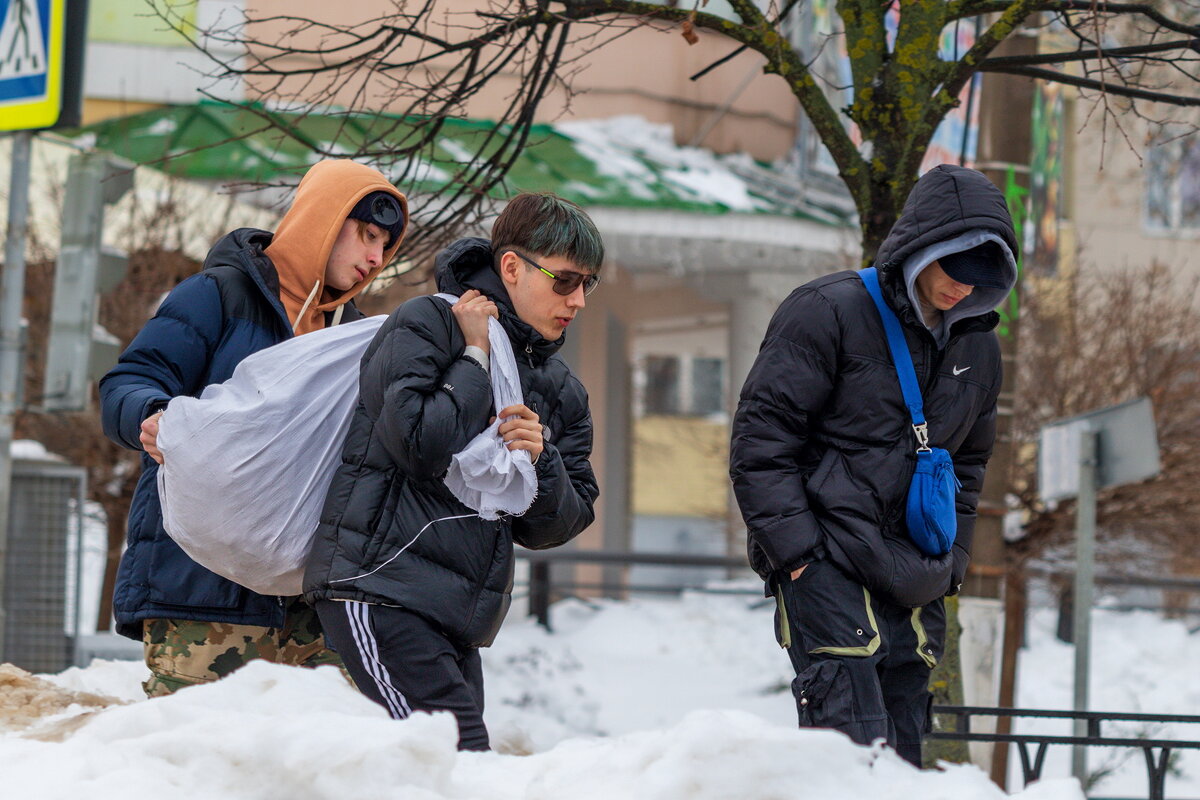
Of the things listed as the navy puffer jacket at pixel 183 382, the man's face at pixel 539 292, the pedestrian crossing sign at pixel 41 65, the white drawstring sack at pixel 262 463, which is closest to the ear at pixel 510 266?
the man's face at pixel 539 292

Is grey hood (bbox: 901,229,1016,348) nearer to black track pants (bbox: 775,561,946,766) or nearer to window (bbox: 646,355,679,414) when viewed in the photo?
black track pants (bbox: 775,561,946,766)

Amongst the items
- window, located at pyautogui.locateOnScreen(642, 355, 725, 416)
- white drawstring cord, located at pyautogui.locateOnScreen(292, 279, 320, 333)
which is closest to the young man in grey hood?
white drawstring cord, located at pyautogui.locateOnScreen(292, 279, 320, 333)

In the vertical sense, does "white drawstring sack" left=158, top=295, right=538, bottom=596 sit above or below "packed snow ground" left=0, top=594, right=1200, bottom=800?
above

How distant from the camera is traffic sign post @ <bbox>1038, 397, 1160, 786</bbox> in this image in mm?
7211

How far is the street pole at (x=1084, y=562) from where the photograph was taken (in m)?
7.20

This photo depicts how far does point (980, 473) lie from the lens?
4078 mm

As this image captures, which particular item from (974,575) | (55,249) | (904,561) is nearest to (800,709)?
(904,561)

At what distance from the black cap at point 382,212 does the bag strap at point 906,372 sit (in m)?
1.10

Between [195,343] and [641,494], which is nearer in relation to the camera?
[195,343]

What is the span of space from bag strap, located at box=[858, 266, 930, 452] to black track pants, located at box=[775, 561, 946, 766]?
0.37 m

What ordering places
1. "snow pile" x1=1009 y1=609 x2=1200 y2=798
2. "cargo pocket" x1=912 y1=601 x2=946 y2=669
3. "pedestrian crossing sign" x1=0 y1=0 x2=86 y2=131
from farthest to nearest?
"snow pile" x1=1009 y1=609 x2=1200 y2=798, "pedestrian crossing sign" x1=0 y1=0 x2=86 y2=131, "cargo pocket" x1=912 y1=601 x2=946 y2=669

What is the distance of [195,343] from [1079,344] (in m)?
8.57

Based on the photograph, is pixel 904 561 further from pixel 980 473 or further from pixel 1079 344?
pixel 1079 344

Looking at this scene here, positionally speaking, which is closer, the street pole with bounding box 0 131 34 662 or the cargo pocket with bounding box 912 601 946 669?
the cargo pocket with bounding box 912 601 946 669
